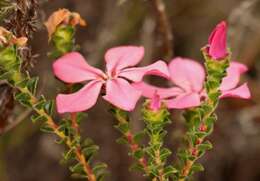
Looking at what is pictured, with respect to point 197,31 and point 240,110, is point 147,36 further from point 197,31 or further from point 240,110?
point 197,31

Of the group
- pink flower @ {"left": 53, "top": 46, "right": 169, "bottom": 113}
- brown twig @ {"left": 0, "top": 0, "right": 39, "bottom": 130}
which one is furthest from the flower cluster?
brown twig @ {"left": 0, "top": 0, "right": 39, "bottom": 130}

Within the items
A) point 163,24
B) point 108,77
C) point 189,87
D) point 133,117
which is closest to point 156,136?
point 108,77

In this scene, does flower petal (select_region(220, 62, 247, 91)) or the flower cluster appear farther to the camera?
flower petal (select_region(220, 62, 247, 91))

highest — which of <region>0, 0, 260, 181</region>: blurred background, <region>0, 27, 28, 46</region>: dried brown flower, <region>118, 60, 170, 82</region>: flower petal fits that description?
<region>0, 27, 28, 46</region>: dried brown flower

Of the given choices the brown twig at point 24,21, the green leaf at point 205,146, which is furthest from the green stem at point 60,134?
the green leaf at point 205,146

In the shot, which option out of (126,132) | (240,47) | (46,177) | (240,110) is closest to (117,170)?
(46,177)

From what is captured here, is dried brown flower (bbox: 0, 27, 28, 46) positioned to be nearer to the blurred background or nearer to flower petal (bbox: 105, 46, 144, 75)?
flower petal (bbox: 105, 46, 144, 75)

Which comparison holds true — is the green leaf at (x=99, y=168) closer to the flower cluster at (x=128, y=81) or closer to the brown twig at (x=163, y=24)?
the flower cluster at (x=128, y=81)
